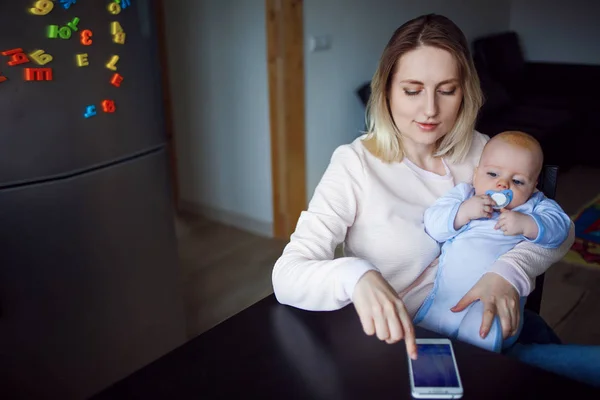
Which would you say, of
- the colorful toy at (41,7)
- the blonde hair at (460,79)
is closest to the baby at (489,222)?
the blonde hair at (460,79)

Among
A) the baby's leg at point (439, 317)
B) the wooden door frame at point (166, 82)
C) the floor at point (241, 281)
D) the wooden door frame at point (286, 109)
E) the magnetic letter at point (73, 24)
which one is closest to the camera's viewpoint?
the baby's leg at point (439, 317)

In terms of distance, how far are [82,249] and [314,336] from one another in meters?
1.08

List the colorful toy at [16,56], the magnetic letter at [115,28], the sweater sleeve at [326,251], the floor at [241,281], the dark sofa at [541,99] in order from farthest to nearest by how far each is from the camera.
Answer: the dark sofa at [541,99] < the floor at [241,281] < the magnetic letter at [115,28] < the colorful toy at [16,56] < the sweater sleeve at [326,251]

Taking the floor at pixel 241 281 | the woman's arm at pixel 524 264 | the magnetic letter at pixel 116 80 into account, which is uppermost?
the magnetic letter at pixel 116 80

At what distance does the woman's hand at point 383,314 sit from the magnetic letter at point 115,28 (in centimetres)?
122

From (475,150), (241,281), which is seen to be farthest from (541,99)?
(475,150)

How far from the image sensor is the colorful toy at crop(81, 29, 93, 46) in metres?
1.72

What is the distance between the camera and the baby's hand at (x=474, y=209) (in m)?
1.22

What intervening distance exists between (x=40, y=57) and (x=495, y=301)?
1.33m

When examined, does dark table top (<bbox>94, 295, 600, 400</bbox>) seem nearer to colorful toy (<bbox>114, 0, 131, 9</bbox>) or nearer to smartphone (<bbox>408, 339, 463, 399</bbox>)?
smartphone (<bbox>408, 339, 463, 399</bbox>)

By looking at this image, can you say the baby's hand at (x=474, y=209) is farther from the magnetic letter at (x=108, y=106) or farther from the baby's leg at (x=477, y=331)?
the magnetic letter at (x=108, y=106)

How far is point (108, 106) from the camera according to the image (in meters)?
1.81

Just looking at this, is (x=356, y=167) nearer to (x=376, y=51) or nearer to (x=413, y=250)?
(x=413, y=250)

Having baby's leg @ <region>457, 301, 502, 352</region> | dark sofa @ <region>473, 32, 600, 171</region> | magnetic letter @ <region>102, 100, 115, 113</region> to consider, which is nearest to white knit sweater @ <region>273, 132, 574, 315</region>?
baby's leg @ <region>457, 301, 502, 352</region>
